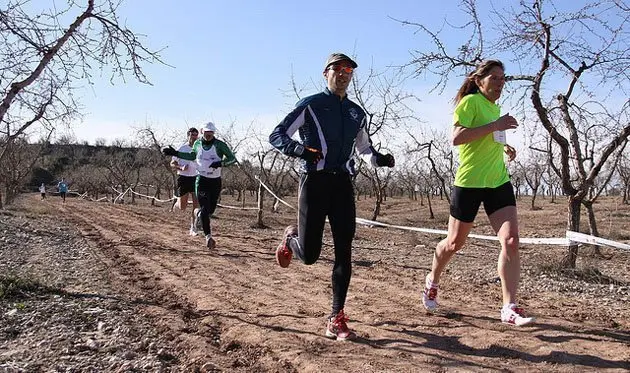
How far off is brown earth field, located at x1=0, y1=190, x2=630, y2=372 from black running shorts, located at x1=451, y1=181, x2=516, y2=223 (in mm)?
783

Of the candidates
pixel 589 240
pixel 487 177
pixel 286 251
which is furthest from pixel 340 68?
pixel 589 240

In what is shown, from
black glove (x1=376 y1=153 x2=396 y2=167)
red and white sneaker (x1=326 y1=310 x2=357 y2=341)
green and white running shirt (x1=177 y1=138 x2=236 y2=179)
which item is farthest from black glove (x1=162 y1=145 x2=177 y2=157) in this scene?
red and white sneaker (x1=326 y1=310 x2=357 y2=341)

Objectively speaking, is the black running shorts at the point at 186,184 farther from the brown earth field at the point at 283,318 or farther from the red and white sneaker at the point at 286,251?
the red and white sneaker at the point at 286,251

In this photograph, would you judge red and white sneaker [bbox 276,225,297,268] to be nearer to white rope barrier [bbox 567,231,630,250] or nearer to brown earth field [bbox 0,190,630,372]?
brown earth field [bbox 0,190,630,372]

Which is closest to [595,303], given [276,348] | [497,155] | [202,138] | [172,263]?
[497,155]

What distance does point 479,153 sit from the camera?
12.0 feet

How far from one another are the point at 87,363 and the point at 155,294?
1724 mm

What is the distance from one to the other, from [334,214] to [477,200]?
1.03 m

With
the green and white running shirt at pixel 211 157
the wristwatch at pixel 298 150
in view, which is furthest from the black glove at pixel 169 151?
the wristwatch at pixel 298 150

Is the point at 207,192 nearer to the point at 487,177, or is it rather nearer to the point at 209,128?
the point at 209,128

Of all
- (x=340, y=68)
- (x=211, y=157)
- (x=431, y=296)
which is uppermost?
(x=340, y=68)

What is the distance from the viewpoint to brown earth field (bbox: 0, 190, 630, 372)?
3020 mm

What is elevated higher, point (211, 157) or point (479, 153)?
point (211, 157)

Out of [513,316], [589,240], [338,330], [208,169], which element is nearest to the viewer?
[338,330]
